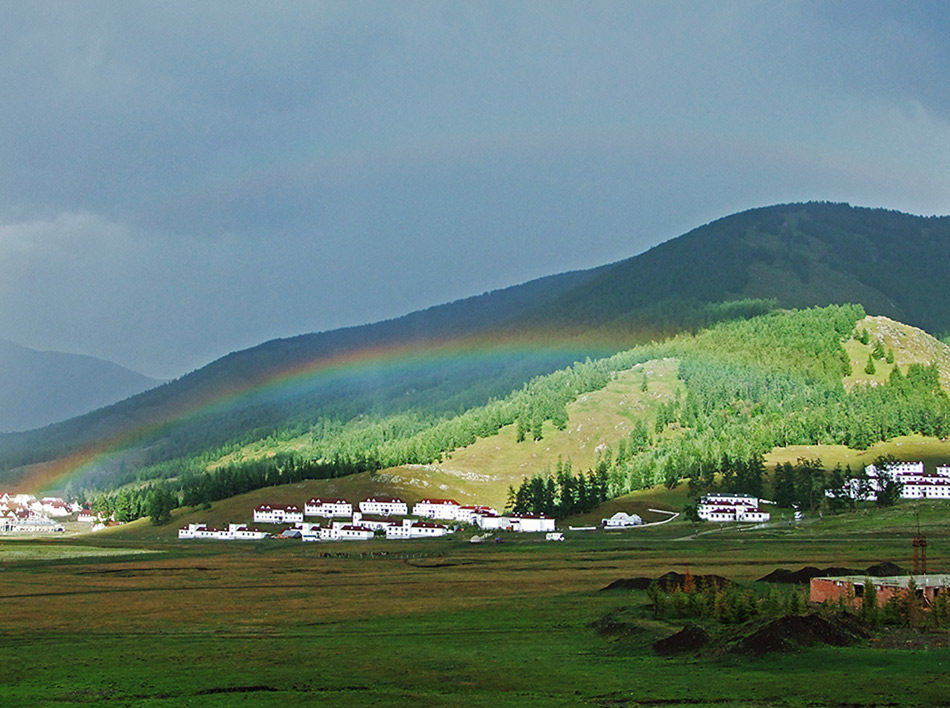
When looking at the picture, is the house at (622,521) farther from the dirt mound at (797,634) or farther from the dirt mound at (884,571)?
the dirt mound at (797,634)

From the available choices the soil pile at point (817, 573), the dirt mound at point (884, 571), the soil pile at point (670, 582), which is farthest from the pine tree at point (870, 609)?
the soil pile at point (817, 573)

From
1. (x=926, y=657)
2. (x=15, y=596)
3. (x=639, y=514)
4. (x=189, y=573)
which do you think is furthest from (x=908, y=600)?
(x=639, y=514)

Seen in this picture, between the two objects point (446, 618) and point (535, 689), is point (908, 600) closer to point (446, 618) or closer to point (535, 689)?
point (535, 689)

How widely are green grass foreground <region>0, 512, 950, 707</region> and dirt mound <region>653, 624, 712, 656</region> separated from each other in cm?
66

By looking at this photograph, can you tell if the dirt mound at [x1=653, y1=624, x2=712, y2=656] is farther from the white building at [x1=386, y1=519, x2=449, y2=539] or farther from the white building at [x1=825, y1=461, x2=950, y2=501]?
the white building at [x1=386, y1=519, x2=449, y2=539]

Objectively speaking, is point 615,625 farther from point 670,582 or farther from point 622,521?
point 622,521

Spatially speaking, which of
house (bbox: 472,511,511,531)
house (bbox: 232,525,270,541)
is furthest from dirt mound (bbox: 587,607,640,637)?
house (bbox: 232,525,270,541)

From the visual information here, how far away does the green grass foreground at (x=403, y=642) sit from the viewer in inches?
1602

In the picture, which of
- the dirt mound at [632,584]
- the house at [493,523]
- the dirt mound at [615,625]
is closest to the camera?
the dirt mound at [615,625]

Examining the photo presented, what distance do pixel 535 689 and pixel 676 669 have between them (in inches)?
291

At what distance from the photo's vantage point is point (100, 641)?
192 ft

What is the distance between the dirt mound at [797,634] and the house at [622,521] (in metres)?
124

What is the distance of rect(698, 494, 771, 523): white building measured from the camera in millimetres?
168425

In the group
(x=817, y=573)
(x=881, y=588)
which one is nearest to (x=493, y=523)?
(x=817, y=573)
